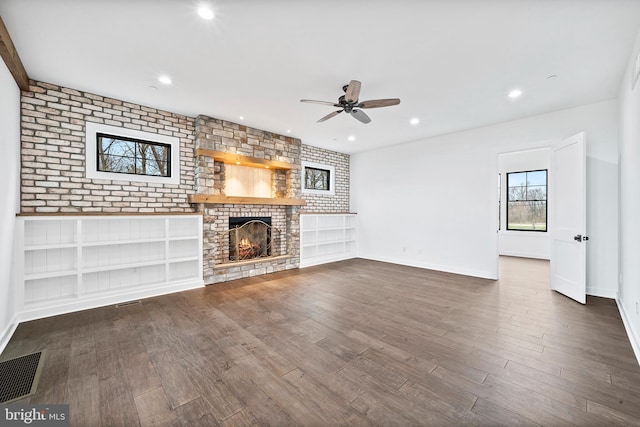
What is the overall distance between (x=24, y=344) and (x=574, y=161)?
23.0 ft

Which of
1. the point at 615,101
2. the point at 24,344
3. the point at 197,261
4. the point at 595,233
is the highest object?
the point at 615,101

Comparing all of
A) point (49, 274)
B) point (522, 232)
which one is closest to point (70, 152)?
point (49, 274)

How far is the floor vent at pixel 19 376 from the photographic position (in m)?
1.85

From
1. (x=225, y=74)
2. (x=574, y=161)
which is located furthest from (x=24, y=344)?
(x=574, y=161)

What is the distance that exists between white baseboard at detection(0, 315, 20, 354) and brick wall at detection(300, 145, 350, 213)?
15.9 feet

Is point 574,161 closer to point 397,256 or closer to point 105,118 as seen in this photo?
point 397,256

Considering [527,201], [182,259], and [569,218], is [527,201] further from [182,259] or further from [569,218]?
[182,259]

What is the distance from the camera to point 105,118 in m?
3.86

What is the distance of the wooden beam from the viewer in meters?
2.35

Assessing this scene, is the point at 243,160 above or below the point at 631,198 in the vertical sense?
above

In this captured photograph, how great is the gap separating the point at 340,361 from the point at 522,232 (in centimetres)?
771

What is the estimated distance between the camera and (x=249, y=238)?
5.59 metres

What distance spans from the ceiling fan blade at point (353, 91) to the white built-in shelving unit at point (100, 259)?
10.2 ft

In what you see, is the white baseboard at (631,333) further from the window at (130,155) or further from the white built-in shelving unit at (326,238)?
the window at (130,155)
